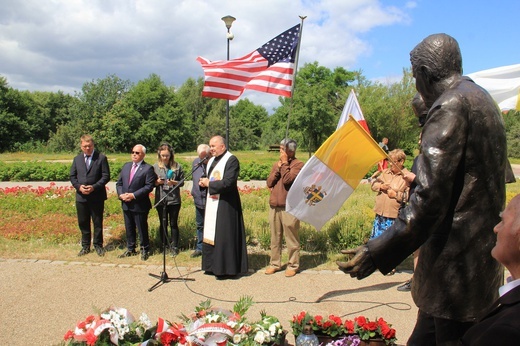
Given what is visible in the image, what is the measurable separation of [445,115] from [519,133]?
5220 cm

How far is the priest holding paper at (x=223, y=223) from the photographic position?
20.4ft

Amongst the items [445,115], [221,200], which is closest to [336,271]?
[221,200]

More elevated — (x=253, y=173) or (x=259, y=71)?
(x=259, y=71)

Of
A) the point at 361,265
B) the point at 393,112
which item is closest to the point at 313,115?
the point at 393,112

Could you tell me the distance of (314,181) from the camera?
4051 millimetres

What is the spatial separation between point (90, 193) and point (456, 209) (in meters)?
6.77

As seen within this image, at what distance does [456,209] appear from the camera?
1786mm

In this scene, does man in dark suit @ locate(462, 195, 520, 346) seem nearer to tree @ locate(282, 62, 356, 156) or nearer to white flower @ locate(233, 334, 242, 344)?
white flower @ locate(233, 334, 242, 344)

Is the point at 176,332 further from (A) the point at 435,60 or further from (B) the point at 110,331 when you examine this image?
(A) the point at 435,60

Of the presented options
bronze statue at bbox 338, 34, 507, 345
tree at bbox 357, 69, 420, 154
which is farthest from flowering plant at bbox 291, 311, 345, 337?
tree at bbox 357, 69, 420, 154

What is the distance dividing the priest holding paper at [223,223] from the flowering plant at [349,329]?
2621 mm

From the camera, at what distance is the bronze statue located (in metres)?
1.67

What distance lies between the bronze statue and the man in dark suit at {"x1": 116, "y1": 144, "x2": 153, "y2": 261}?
5.88 meters

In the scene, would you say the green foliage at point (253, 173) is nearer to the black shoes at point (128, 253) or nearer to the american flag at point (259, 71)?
the american flag at point (259, 71)
